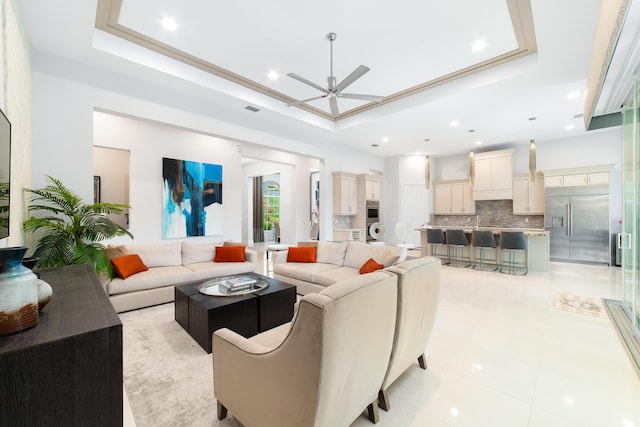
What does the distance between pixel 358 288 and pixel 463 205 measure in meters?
7.74

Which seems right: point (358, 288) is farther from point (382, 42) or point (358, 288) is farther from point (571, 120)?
point (571, 120)

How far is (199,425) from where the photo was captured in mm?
1614

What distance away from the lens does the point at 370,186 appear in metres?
7.69

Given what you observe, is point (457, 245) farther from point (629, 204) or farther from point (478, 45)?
point (478, 45)

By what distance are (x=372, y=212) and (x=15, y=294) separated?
7609 mm

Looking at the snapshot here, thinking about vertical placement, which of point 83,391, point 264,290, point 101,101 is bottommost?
point 264,290

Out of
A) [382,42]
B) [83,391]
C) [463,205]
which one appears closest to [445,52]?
[382,42]

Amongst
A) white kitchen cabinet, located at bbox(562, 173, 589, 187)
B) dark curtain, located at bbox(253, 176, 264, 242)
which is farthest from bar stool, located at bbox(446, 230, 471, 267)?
dark curtain, located at bbox(253, 176, 264, 242)

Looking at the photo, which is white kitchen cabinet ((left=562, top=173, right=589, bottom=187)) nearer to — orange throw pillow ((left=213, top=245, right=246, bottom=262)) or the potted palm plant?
orange throw pillow ((left=213, top=245, right=246, bottom=262))

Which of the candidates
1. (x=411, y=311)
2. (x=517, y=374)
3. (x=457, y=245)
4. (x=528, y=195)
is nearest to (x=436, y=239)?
(x=457, y=245)

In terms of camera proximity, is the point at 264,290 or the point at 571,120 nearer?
the point at 264,290

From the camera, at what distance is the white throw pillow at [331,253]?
168 inches

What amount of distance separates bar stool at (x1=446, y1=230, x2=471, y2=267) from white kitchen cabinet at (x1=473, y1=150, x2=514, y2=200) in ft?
6.18

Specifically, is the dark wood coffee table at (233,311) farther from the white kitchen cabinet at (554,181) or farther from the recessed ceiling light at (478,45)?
the white kitchen cabinet at (554,181)
